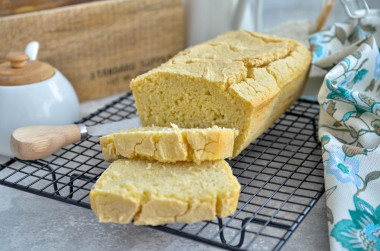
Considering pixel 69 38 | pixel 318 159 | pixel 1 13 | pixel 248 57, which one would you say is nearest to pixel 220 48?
pixel 248 57

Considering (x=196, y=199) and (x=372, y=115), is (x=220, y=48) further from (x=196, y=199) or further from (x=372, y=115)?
(x=196, y=199)

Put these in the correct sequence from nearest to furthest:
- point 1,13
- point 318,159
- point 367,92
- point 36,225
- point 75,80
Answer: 1. point 36,225
2. point 318,159
3. point 367,92
4. point 1,13
5. point 75,80

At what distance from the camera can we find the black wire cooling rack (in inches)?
66.9

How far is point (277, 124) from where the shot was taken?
237 cm

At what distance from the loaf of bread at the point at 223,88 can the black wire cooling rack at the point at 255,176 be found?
0.13 meters

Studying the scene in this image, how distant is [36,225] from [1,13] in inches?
46.4

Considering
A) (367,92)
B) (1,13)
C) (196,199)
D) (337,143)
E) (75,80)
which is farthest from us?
(75,80)

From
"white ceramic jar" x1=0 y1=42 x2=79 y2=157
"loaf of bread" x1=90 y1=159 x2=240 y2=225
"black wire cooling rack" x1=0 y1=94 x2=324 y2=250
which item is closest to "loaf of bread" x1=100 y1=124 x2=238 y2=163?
"loaf of bread" x1=90 y1=159 x2=240 y2=225

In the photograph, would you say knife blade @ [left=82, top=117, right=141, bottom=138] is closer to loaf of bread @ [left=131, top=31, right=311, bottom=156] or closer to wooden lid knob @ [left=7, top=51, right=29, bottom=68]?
loaf of bread @ [left=131, top=31, right=311, bottom=156]

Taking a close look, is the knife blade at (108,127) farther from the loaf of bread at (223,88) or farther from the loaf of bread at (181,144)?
the loaf of bread at (181,144)

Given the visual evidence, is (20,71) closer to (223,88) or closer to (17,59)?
(17,59)

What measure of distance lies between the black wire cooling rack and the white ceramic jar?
0.47 ft

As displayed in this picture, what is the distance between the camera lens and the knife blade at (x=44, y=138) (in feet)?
6.30

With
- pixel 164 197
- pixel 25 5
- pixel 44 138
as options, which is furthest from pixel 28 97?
pixel 164 197
